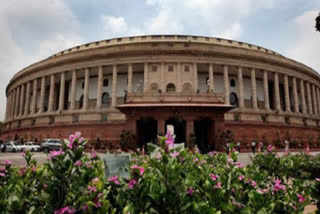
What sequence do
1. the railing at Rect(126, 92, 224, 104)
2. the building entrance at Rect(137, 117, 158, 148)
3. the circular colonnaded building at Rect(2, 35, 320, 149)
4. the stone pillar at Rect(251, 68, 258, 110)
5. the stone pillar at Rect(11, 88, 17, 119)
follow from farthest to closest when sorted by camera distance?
the stone pillar at Rect(11, 88, 17, 119) → the stone pillar at Rect(251, 68, 258, 110) → the circular colonnaded building at Rect(2, 35, 320, 149) → the building entrance at Rect(137, 117, 158, 148) → the railing at Rect(126, 92, 224, 104)

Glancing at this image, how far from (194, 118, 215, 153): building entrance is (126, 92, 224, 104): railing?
2238mm

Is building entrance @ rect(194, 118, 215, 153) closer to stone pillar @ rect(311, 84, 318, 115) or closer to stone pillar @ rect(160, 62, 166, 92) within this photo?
stone pillar @ rect(160, 62, 166, 92)

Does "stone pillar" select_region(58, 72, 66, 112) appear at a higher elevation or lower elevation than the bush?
higher

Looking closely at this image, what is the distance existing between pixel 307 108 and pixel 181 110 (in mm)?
39640

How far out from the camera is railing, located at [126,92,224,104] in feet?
75.5

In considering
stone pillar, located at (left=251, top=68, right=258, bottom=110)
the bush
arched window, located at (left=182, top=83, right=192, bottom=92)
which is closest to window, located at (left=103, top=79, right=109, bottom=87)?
arched window, located at (left=182, top=83, right=192, bottom=92)

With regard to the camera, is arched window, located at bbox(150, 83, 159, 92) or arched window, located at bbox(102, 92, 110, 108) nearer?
arched window, located at bbox(150, 83, 159, 92)

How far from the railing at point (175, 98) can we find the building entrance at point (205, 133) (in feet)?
7.34

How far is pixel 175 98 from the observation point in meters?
23.2

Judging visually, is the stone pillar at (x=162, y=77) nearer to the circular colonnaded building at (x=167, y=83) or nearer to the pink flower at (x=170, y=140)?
the circular colonnaded building at (x=167, y=83)

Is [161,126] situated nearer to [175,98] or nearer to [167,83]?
[175,98]

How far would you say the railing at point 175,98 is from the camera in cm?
2300

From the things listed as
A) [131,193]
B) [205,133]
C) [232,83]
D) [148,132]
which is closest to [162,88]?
[148,132]

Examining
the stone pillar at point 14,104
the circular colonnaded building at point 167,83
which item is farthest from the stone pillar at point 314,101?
the stone pillar at point 14,104
